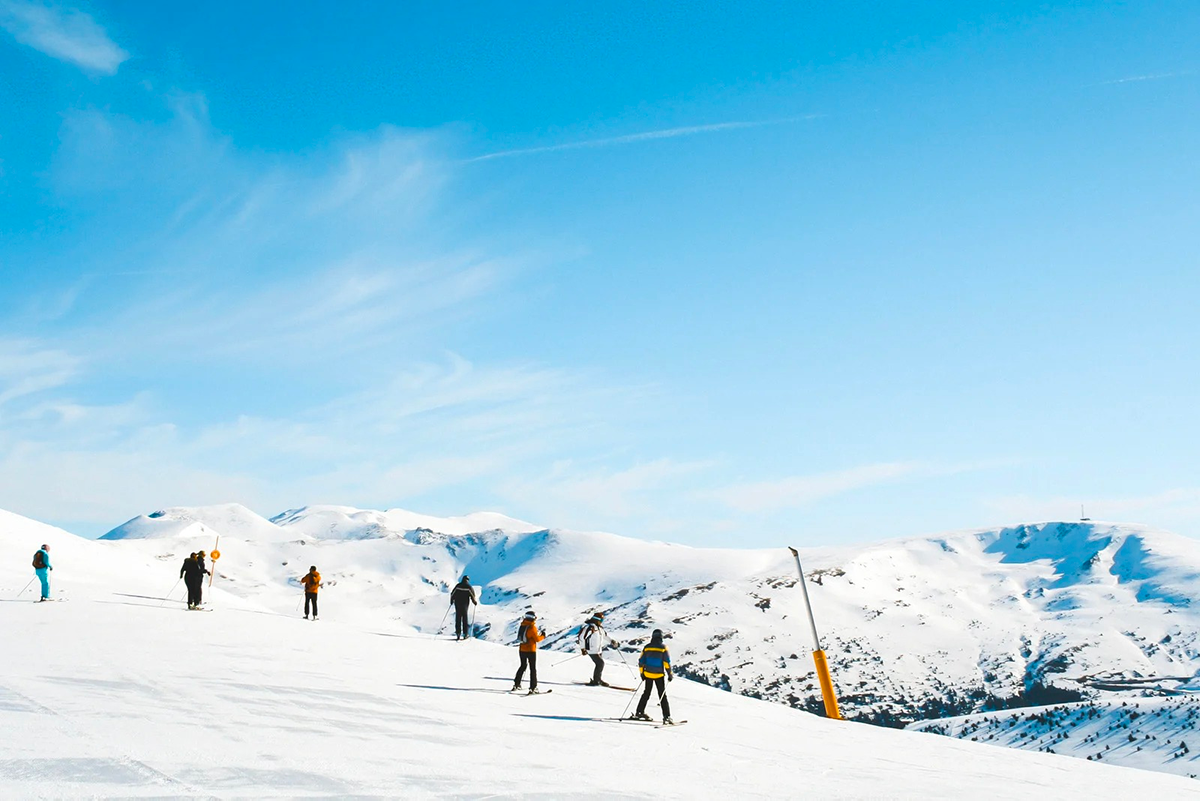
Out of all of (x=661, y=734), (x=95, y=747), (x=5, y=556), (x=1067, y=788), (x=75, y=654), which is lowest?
(x=1067, y=788)

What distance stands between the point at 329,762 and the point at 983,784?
12478 millimetres

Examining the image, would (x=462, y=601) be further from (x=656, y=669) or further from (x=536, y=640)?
(x=656, y=669)

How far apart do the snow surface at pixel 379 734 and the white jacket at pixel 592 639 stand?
129 cm

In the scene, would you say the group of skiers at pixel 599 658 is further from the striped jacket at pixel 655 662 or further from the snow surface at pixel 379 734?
the snow surface at pixel 379 734

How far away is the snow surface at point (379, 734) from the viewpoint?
1223cm

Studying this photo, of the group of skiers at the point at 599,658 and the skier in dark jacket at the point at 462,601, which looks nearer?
the group of skiers at the point at 599,658

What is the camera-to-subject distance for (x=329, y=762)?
13.2 m

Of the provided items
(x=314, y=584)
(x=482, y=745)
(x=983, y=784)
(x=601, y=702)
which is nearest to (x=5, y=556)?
(x=314, y=584)

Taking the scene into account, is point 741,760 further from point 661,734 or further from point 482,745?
point 482,745

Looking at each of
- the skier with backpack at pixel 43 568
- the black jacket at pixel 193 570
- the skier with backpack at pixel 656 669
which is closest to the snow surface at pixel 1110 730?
the black jacket at pixel 193 570

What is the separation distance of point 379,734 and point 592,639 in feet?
33.7

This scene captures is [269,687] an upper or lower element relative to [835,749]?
upper

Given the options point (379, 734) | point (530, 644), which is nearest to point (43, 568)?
point (530, 644)

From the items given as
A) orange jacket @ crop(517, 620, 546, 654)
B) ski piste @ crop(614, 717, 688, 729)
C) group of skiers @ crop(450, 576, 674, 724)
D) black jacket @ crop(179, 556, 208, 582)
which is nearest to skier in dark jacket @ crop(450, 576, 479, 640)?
group of skiers @ crop(450, 576, 674, 724)
